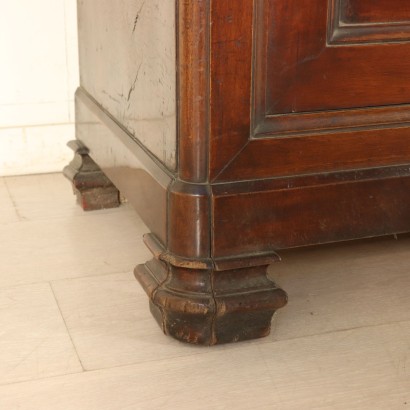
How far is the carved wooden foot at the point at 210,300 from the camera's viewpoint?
1030 mm

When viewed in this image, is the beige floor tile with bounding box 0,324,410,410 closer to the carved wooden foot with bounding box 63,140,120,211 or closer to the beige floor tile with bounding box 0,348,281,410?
the beige floor tile with bounding box 0,348,281,410

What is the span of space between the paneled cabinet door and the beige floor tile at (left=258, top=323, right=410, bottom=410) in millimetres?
227

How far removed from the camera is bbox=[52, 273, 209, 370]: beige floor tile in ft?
3.46

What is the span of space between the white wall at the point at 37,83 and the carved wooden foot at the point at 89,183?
0.23m

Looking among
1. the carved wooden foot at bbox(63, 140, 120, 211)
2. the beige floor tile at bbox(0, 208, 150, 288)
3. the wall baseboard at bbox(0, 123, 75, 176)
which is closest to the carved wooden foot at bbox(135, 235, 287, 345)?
the beige floor tile at bbox(0, 208, 150, 288)

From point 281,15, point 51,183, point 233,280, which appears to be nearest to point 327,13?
point 281,15

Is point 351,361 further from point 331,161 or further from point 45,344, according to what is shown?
point 45,344

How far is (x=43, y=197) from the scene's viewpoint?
1.66m

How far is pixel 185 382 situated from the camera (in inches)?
39.1

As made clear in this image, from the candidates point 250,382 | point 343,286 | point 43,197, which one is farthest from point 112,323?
point 43,197

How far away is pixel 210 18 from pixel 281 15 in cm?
9

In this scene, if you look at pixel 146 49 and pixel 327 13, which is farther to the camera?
pixel 146 49

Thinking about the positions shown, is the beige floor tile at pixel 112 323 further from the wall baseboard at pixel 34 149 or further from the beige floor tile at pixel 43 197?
the wall baseboard at pixel 34 149

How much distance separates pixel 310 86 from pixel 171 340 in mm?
376
